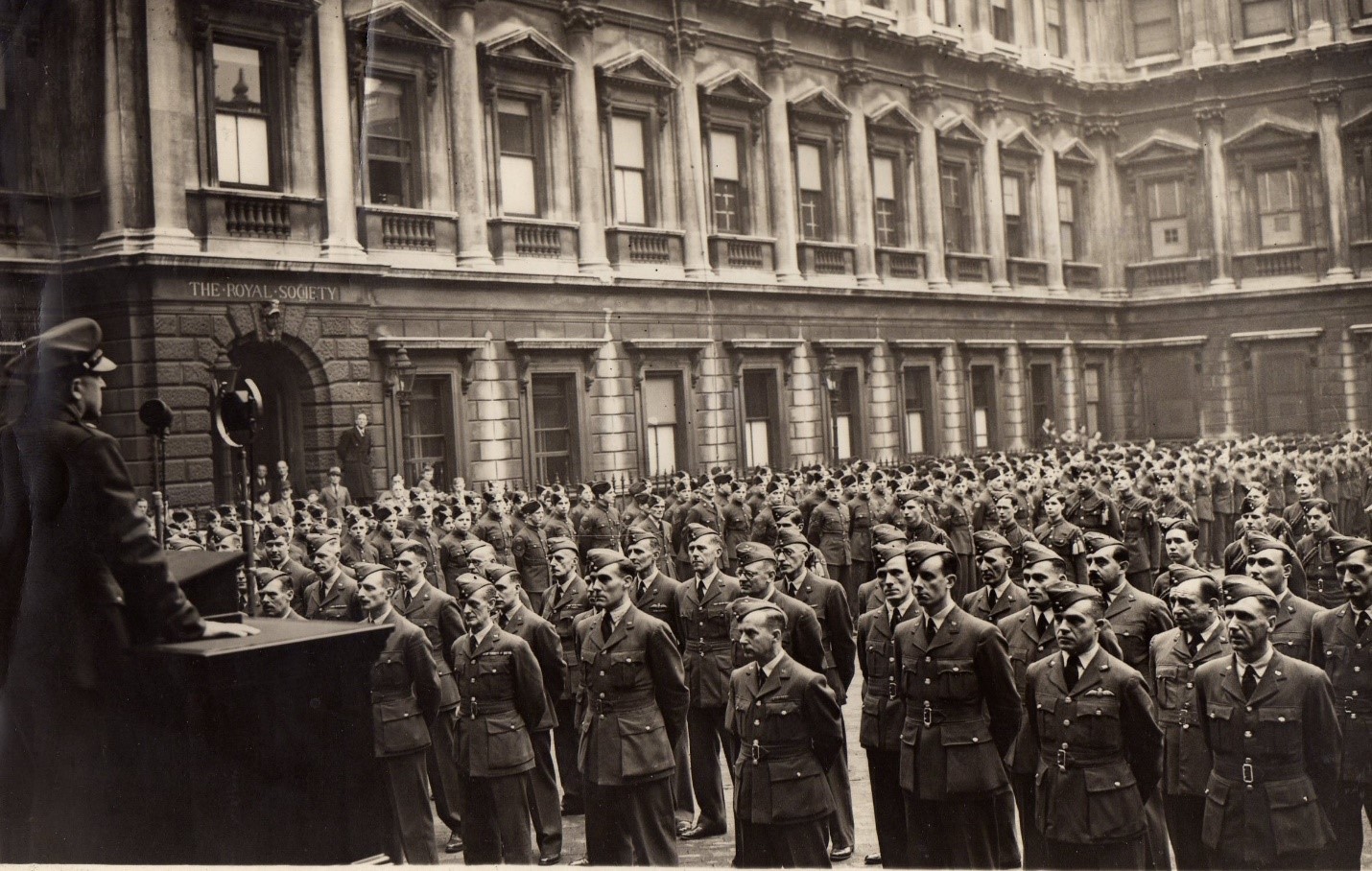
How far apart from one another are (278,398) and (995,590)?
1139 centimetres

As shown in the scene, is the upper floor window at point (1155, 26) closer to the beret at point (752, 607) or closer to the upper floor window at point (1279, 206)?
the upper floor window at point (1279, 206)

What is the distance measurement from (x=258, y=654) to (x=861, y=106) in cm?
2514

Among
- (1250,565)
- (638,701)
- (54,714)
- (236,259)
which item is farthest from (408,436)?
(54,714)

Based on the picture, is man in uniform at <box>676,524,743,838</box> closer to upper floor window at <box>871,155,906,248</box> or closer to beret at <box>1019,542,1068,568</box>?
beret at <box>1019,542,1068,568</box>

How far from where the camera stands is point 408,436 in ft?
65.1

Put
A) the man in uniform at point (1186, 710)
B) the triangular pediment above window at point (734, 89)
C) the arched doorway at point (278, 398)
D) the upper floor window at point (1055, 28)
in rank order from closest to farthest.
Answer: the man in uniform at point (1186, 710)
the arched doorway at point (278, 398)
the triangular pediment above window at point (734, 89)
the upper floor window at point (1055, 28)

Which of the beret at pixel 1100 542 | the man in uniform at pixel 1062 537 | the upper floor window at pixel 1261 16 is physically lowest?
the man in uniform at pixel 1062 537

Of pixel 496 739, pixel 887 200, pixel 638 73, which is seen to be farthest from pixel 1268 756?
pixel 887 200

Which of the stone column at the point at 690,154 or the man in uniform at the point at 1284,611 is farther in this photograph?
the stone column at the point at 690,154

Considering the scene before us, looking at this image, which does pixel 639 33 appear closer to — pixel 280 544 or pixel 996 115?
pixel 996 115

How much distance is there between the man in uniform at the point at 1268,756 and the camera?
612cm

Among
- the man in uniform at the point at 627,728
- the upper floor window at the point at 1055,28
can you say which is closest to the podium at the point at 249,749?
the man in uniform at the point at 627,728

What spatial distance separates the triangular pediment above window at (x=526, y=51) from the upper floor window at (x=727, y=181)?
3.83 metres

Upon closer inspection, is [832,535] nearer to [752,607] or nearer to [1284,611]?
[1284,611]
